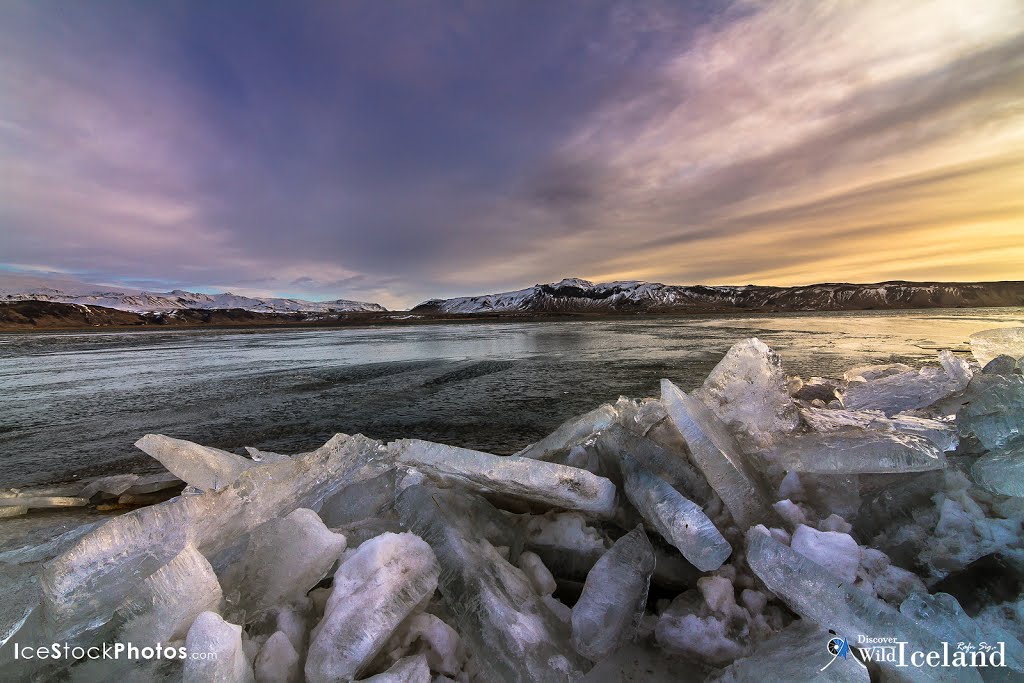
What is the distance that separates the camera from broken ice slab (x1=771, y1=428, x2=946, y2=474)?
211 centimetres

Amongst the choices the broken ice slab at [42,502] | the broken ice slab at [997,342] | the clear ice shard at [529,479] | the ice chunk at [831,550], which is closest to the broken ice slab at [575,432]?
the clear ice shard at [529,479]

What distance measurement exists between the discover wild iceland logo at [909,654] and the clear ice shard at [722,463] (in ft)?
1.92

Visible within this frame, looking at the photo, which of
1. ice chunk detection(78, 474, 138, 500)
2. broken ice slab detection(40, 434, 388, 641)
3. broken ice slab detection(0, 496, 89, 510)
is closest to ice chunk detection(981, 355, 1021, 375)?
broken ice slab detection(40, 434, 388, 641)

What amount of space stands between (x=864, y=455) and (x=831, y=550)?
0.63m

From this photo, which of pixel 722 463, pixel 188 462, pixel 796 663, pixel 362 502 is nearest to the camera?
pixel 796 663

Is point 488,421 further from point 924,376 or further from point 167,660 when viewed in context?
point 167,660

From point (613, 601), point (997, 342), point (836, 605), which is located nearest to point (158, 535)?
point (613, 601)

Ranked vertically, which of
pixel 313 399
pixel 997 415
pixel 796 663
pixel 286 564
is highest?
pixel 997 415

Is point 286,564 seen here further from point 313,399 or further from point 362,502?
point 313,399

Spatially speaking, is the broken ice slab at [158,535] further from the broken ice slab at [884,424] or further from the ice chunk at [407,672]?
the broken ice slab at [884,424]

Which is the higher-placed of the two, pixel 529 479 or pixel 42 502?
pixel 529 479

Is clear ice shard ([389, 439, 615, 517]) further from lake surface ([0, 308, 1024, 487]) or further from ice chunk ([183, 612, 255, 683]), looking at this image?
lake surface ([0, 308, 1024, 487])

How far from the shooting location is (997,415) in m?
2.33

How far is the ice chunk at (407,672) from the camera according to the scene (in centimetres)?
140
